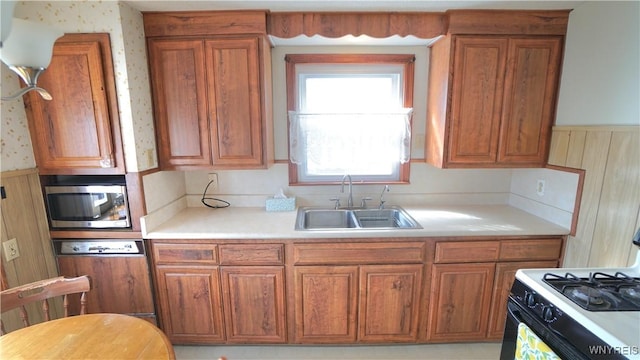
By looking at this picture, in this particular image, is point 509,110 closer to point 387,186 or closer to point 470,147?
point 470,147

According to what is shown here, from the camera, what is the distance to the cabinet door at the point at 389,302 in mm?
1856

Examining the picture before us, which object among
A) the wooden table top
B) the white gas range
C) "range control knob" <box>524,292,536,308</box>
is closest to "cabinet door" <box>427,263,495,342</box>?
the white gas range

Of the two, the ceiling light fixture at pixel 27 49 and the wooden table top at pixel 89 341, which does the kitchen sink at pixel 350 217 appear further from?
the ceiling light fixture at pixel 27 49

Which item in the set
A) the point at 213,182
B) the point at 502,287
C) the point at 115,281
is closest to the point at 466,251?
the point at 502,287

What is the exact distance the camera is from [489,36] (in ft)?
6.04

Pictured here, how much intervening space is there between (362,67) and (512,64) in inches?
40.1

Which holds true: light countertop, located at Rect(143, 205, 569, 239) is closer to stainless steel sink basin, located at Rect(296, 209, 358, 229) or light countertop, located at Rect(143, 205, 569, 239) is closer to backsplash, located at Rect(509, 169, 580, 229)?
backsplash, located at Rect(509, 169, 580, 229)

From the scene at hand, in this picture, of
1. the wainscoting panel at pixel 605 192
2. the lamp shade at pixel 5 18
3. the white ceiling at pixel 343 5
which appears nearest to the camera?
the lamp shade at pixel 5 18

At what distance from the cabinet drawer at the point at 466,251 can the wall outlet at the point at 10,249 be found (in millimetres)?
2500

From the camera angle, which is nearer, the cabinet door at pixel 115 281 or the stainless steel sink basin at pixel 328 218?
the cabinet door at pixel 115 281

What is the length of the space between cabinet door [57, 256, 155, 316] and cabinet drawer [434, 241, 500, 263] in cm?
193

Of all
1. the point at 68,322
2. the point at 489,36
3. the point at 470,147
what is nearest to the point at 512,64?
the point at 489,36

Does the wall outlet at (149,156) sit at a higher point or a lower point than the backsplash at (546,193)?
higher

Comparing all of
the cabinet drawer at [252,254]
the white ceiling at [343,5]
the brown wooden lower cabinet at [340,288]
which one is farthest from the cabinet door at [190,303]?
the white ceiling at [343,5]
